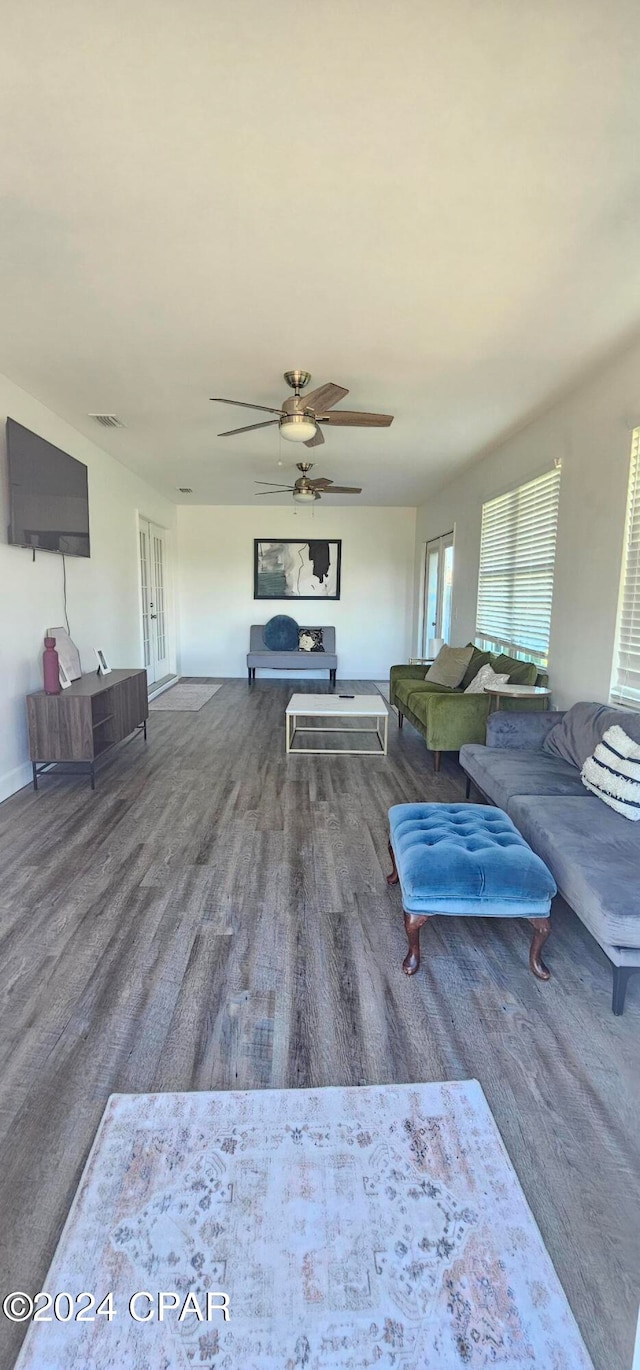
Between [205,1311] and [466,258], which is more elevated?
[466,258]

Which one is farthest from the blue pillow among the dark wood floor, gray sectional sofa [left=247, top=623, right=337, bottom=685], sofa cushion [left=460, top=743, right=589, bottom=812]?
the dark wood floor

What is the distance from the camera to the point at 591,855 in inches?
80.2

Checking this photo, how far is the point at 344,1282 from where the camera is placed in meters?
1.08

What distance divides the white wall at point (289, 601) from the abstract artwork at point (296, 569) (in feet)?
0.32

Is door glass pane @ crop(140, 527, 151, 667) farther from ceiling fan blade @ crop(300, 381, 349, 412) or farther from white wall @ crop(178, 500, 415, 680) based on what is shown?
ceiling fan blade @ crop(300, 381, 349, 412)

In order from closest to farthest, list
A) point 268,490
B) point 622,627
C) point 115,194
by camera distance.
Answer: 1. point 115,194
2. point 622,627
3. point 268,490

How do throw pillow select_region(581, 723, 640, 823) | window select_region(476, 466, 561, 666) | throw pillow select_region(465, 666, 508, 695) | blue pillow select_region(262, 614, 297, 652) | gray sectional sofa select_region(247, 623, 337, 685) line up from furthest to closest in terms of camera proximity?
blue pillow select_region(262, 614, 297, 652)
gray sectional sofa select_region(247, 623, 337, 685)
throw pillow select_region(465, 666, 508, 695)
window select_region(476, 466, 561, 666)
throw pillow select_region(581, 723, 640, 823)

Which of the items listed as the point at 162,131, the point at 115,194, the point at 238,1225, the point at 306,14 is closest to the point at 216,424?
the point at 115,194

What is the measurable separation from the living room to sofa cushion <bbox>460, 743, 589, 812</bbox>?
0.20ft

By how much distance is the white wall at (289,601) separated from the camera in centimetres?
835

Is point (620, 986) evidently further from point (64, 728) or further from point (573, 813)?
point (64, 728)

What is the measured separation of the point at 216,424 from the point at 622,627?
10.6ft

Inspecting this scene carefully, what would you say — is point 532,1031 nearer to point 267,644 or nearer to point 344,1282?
point 344,1282

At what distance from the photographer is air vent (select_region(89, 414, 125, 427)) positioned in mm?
4262
